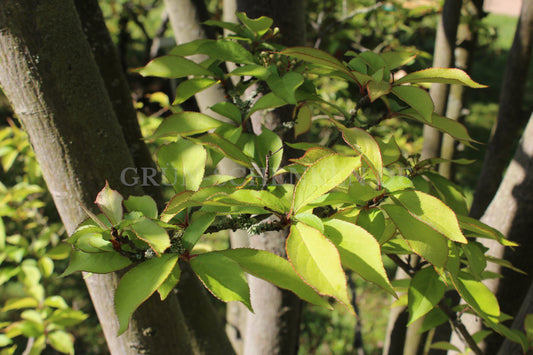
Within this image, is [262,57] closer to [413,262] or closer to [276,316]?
[276,316]

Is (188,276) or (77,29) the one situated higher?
(77,29)

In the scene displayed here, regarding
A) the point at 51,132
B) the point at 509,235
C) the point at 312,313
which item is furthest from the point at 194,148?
the point at 312,313

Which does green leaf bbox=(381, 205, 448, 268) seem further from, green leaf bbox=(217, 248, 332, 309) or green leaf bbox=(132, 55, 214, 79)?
green leaf bbox=(132, 55, 214, 79)

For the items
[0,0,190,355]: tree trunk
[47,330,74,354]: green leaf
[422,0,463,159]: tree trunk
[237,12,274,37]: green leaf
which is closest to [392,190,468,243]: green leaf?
[237,12,274,37]: green leaf

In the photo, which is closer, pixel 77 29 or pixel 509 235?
pixel 77 29

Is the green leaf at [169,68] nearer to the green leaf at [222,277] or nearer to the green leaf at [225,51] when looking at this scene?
the green leaf at [225,51]

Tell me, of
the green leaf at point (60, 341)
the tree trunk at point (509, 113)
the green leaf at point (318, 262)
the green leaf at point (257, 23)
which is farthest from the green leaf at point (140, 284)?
the tree trunk at point (509, 113)

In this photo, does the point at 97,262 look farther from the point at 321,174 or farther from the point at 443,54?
the point at 443,54

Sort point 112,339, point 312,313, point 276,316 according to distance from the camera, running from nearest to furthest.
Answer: point 112,339
point 276,316
point 312,313

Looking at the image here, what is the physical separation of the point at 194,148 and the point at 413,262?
1.05m

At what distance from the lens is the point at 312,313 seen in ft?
9.14

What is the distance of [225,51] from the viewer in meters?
0.75

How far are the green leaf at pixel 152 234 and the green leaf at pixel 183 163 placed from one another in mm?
155

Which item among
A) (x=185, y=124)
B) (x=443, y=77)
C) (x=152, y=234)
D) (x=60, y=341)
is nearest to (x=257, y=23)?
(x=185, y=124)
